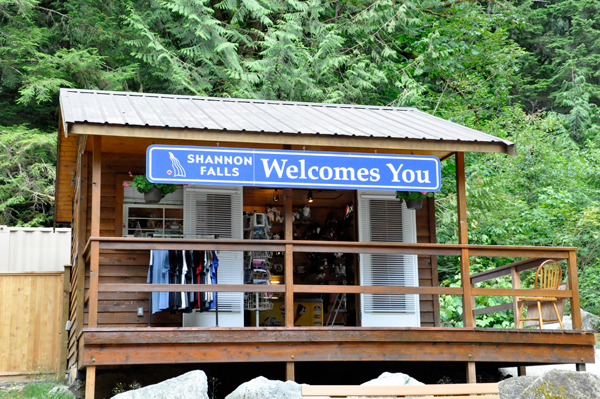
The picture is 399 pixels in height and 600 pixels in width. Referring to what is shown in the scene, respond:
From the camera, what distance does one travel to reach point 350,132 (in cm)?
836

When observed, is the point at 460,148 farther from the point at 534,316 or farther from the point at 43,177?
the point at 43,177

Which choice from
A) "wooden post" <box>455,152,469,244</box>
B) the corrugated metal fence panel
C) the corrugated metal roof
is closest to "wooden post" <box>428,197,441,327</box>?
the corrugated metal roof

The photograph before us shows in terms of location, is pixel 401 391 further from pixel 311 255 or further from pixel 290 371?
pixel 311 255

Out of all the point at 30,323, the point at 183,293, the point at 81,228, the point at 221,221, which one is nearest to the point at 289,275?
the point at 183,293

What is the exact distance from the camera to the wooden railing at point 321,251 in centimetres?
763

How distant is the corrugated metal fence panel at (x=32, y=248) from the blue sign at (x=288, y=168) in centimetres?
802

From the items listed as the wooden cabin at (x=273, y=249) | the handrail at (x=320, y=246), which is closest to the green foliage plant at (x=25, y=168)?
the wooden cabin at (x=273, y=249)

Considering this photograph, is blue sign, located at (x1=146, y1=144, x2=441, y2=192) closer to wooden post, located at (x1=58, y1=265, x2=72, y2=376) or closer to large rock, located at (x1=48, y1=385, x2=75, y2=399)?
large rock, located at (x1=48, y1=385, x2=75, y2=399)

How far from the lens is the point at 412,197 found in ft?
30.7

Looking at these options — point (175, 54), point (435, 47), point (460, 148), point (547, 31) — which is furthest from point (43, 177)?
point (547, 31)

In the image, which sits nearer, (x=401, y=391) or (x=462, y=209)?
(x=401, y=391)

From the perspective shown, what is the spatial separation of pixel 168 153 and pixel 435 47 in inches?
483

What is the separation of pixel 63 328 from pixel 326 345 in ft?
16.7

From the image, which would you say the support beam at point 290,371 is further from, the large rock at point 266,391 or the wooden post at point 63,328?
the wooden post at point 63,328
